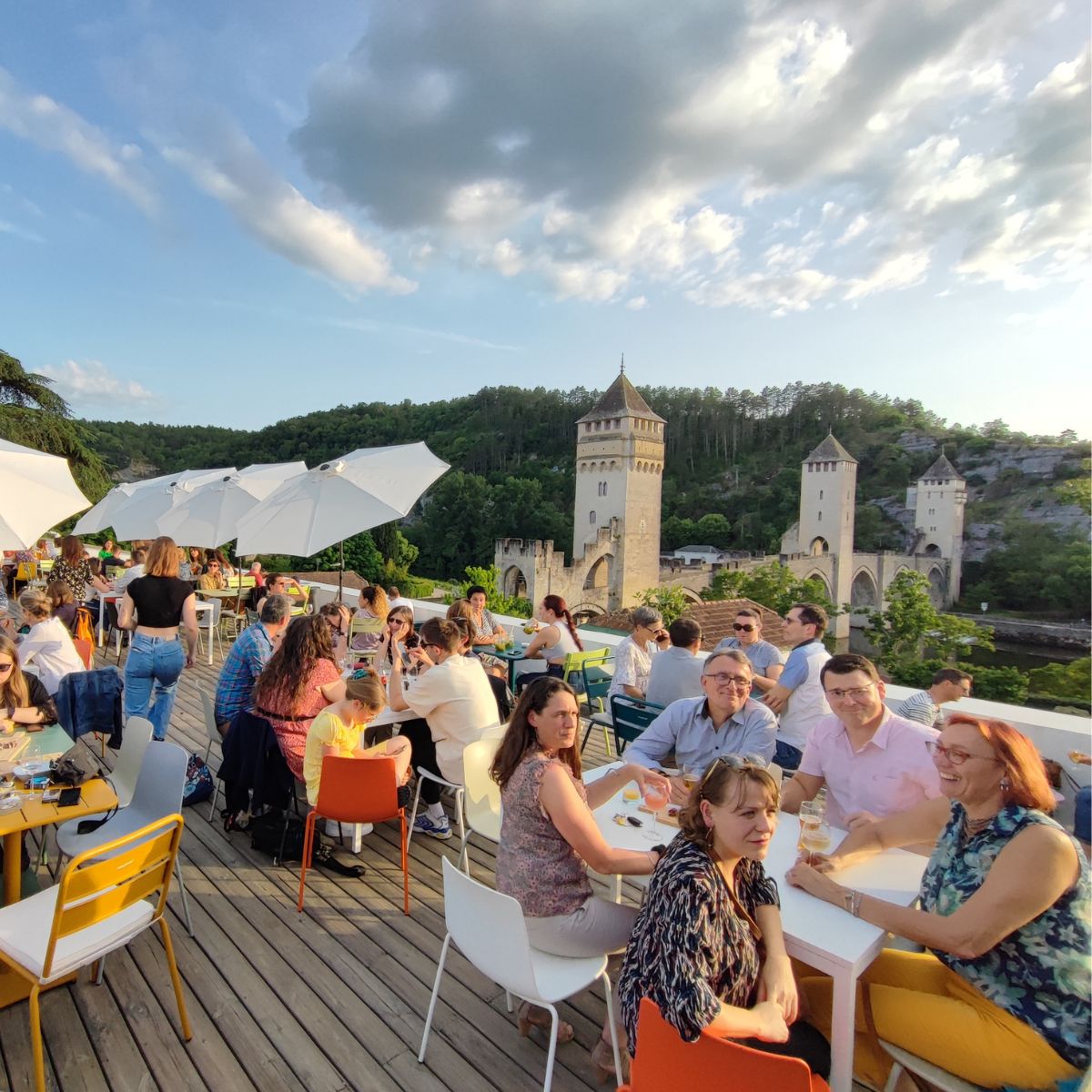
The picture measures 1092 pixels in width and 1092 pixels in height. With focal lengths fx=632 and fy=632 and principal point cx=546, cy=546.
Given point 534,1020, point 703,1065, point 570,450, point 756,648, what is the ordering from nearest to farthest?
point 703,1065 < point 534,1020 < point 756,648 < point 570,450

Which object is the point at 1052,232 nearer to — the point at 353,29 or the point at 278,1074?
the point at 278,1074

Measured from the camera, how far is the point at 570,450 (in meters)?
68.9

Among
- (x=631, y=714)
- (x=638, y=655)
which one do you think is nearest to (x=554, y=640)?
(x=638, y=655)

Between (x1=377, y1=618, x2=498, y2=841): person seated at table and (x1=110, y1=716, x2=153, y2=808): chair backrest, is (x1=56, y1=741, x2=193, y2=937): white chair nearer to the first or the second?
(x1=110, y1=716, x2=153, y2=808): chair backrest

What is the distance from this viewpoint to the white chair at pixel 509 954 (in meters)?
1.75

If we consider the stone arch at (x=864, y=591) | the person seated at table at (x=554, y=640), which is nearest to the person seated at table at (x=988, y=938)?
the person seated at table at (x=554, y=640)

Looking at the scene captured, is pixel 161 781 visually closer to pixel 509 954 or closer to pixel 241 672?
pixel 241 672

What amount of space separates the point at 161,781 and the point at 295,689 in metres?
0.75

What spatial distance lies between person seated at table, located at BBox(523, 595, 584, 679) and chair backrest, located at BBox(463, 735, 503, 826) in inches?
98.0

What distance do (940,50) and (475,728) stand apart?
410cm

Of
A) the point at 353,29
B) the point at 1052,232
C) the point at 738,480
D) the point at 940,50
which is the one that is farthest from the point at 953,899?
the point at 738,480

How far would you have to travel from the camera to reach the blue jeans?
14.6ft

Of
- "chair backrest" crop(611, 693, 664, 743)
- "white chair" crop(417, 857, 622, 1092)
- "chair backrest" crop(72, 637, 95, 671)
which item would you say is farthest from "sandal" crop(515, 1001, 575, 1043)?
"chair backrest" crop(72, 637, 95, 671)

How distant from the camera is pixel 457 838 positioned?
3.83m
